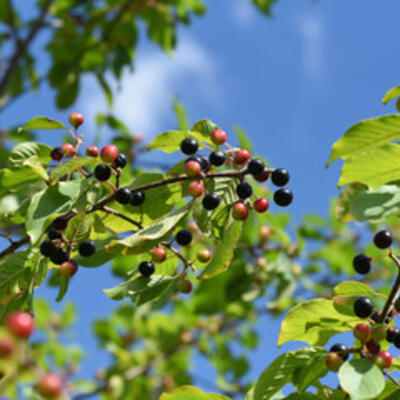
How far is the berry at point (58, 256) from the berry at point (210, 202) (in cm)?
48

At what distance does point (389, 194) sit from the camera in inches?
56.9

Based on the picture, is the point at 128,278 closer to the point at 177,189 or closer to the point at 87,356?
the point at 177,189

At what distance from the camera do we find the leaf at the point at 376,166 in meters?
1.49

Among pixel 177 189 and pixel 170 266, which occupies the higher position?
pixel 177 189

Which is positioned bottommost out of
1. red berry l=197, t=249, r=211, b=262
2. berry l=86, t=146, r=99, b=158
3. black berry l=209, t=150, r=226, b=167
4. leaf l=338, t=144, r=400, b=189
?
red berry l=197, t=249, r=211, b=262

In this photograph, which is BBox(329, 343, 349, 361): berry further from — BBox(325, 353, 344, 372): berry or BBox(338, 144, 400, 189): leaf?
BBox(338, 144, 400, 189): leaf

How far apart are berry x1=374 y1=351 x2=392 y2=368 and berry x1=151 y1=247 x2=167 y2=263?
0.77m

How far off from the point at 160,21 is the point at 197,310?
10.4ft

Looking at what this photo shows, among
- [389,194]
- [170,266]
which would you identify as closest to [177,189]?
[170,266]

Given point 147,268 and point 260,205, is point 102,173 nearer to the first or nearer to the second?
point 147,268

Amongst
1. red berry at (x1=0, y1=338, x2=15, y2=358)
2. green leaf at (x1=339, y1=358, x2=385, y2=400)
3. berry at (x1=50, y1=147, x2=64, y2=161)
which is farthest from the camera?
berry at (x1=50, y1=147, x2=64, y2=161)

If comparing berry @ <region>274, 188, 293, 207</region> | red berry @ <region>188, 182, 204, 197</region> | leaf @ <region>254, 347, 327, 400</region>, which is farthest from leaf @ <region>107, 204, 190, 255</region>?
leaf @ <region>254, 347, 327, 400</region>

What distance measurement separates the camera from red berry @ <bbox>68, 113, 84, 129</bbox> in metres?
2.12

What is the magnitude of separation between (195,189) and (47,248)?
50 centimetres
